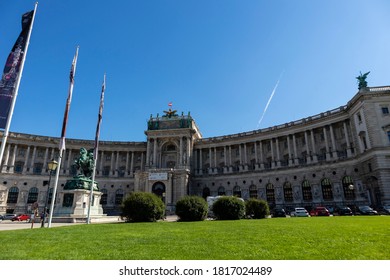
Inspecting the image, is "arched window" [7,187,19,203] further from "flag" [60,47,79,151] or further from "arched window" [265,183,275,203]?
"arched window" [265,183,275,203]

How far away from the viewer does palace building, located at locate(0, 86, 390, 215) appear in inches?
1815

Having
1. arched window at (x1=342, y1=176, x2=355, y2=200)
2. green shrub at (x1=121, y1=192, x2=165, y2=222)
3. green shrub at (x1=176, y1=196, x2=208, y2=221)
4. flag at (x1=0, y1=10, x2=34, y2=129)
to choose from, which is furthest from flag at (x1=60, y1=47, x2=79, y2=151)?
arched window at (x1=342, y1=176, x2=355, y2=200)

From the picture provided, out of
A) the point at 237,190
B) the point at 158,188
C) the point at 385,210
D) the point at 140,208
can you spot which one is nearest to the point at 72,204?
the point at 140,208

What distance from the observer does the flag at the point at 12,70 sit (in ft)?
53.3

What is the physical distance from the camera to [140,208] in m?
25.9

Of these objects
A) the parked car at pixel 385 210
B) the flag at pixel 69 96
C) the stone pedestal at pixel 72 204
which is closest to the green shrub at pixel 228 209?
the stone pedestal at pixel 72 204

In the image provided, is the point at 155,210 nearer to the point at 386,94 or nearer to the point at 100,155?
the point at 386,94

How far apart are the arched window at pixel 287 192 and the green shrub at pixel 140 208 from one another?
4109 centimetres

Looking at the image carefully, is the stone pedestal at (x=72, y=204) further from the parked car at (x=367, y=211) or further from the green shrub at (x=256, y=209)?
the parked car at (x=367, y=211)

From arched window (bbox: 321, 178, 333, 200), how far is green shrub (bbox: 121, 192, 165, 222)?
→ 40.8 meters

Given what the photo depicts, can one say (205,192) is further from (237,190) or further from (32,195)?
(32,195)

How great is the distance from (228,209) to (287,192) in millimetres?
35494

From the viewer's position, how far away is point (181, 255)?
7.66 meters
